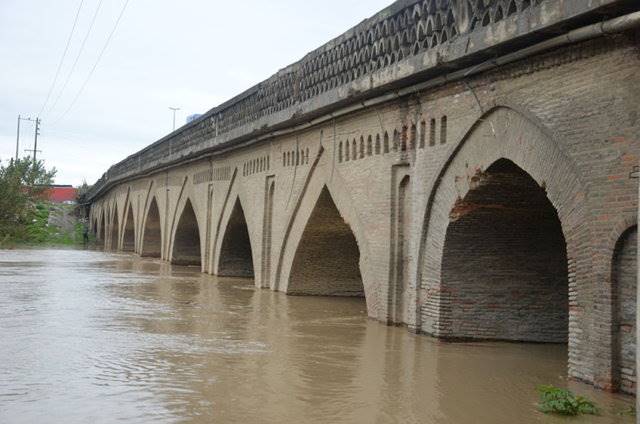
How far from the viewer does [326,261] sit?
55.6 ft

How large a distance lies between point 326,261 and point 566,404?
10141mm

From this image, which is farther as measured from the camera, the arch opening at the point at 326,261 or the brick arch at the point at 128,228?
the brick arch at the point at 128,228

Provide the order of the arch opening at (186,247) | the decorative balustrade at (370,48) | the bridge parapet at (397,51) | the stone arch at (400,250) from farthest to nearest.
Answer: the arch opening at (186,247)
the stone arch at (400,250)
the decorative balustrade at (370,48)
the bridge parapet at (397,51)

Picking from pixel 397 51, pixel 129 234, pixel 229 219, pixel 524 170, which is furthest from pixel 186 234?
pixel 524 170

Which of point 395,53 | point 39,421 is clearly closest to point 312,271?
point 395,53

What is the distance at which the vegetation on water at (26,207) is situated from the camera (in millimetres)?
44812

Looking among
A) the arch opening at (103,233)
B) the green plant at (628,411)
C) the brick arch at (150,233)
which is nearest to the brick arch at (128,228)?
the brick arch at (150,233)

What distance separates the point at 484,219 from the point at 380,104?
2723mm

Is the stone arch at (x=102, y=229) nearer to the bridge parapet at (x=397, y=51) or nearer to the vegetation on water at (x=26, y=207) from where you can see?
the vegetation on water at (x=26, y=207)

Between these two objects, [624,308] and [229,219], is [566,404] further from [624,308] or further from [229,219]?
[229,219]

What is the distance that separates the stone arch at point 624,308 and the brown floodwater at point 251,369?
239 millimetres

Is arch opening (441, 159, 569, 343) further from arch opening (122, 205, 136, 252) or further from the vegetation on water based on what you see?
the vegetation on water

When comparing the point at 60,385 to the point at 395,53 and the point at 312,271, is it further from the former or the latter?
the point at 312,271

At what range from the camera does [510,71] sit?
30.5 ft
